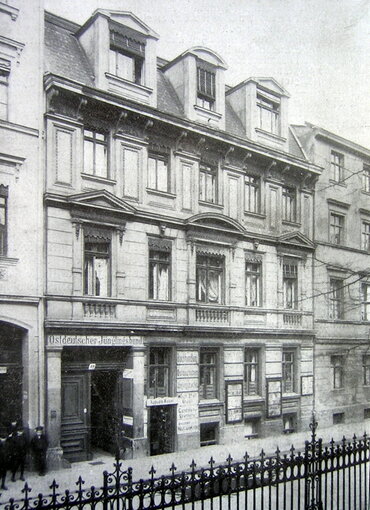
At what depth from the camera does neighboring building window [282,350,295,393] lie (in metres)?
19.7

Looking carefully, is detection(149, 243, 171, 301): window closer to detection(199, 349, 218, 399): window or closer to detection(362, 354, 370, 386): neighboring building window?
detection(199, 349, 218, 399): window

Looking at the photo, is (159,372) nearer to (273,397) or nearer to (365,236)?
(273,397)

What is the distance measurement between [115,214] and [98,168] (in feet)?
4.72

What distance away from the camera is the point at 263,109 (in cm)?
1972

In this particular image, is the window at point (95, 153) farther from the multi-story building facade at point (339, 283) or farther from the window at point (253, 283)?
the multi-story building facade at point (339, 283)

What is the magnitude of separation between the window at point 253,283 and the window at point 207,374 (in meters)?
2.43

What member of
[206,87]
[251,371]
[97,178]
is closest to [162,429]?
[251,371]

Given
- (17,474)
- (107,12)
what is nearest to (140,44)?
(107,12)

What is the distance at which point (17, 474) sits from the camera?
1269 centimetres

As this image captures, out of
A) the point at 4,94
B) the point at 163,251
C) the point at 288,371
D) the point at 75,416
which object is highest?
the point at 4,94

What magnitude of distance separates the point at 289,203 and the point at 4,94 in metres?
11.7

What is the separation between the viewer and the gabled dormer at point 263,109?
62.6 feet

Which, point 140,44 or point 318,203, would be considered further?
point 318,203

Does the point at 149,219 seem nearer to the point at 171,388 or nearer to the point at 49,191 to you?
the point at 49,191
